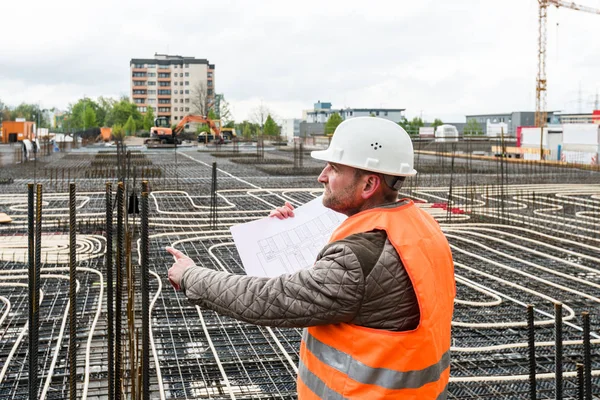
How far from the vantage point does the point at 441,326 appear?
1.63 meters

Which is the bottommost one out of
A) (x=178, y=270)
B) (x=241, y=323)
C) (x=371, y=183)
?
(x=241, y=323)

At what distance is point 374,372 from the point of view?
154 centimetres

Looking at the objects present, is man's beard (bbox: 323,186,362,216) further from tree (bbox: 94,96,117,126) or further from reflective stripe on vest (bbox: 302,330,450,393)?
tree (bbox: 94,96,117,126)

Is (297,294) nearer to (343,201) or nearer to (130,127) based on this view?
(343,201)

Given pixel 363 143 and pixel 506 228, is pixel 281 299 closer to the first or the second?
pixel 363 143

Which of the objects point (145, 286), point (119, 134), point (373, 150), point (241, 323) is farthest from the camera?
point (119, 134)

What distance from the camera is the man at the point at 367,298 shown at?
1518mm

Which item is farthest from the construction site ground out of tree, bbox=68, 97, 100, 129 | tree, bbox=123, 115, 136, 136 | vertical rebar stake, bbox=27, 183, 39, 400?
tree, bbox=68, 97, 100, 129

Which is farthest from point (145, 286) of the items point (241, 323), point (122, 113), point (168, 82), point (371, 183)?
point (168, 82)

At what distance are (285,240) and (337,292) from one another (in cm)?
59

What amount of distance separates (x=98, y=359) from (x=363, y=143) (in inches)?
112

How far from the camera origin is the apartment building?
284ft

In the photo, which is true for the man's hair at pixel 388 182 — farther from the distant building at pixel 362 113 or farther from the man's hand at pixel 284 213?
the distant building at pixel 362 113

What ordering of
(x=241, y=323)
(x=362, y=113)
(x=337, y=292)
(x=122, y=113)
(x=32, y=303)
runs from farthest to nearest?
(x=362, y=113)
(x=122, y=113)
(x=241, y=323)
(x=32, y=303)
(x=337, y=292)
